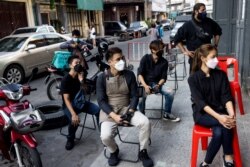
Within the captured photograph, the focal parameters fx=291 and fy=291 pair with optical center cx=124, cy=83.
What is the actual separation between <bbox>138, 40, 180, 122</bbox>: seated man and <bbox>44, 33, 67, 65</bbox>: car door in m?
5.51

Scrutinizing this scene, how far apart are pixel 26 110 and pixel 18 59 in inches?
213

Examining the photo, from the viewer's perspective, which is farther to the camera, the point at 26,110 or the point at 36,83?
the point at 36,83

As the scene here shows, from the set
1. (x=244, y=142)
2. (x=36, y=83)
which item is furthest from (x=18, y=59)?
(x=244, y=142)

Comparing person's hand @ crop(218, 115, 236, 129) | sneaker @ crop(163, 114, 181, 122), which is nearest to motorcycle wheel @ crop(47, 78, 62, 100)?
sneaker @ crop(163, 114, 181, 122)

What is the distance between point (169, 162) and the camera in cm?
342

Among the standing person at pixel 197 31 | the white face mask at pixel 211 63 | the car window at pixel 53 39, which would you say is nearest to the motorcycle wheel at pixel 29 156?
the white face mask at pixel 211 63

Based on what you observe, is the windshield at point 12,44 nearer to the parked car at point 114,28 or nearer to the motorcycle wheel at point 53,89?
the motorcycle wheel at point 53,89

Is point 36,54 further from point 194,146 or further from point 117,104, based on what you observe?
point 194,146

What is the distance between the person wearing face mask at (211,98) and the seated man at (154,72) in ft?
3.95

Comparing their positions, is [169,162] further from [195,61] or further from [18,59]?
[18,59]

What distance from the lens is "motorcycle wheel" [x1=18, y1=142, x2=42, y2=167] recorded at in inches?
120

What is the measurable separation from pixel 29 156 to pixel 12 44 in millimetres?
6331

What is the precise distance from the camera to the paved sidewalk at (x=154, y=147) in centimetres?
348

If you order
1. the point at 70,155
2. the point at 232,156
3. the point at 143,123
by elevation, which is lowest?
the point at 70,155
